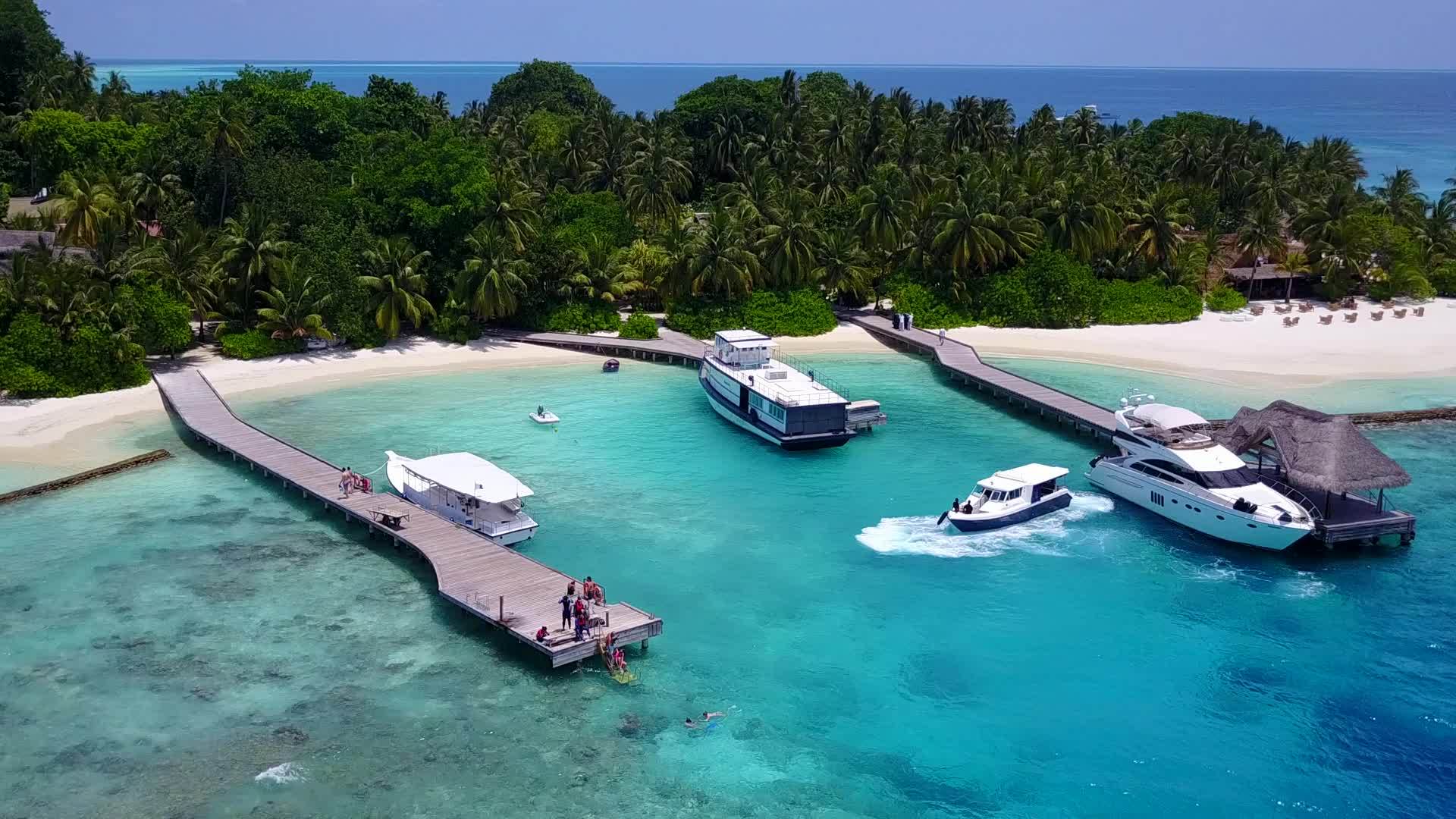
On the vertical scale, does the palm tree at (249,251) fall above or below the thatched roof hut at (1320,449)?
above

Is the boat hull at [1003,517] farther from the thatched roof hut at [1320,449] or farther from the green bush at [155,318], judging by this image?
the green bush at [155,318]

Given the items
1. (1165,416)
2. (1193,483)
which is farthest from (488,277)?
(1193,483)

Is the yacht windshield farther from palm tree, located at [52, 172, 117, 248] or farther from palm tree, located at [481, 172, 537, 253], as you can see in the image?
palm tree, located at [52, 172, 117, 248]

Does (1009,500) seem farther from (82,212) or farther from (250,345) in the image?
(82,212)

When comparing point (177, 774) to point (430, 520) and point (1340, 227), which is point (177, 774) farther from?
point (1340, 227)

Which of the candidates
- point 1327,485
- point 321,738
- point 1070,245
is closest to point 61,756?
point 321,738

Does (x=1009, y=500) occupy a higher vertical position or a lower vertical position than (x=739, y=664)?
higher

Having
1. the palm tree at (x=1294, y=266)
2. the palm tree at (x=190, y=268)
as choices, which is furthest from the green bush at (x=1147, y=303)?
the palm tree at (x=190, y=268)

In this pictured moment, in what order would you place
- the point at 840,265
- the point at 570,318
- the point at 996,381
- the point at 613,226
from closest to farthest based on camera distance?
the point at 996,381 < the point at 570,318 < the point at 840,265 < the point at 613,226
